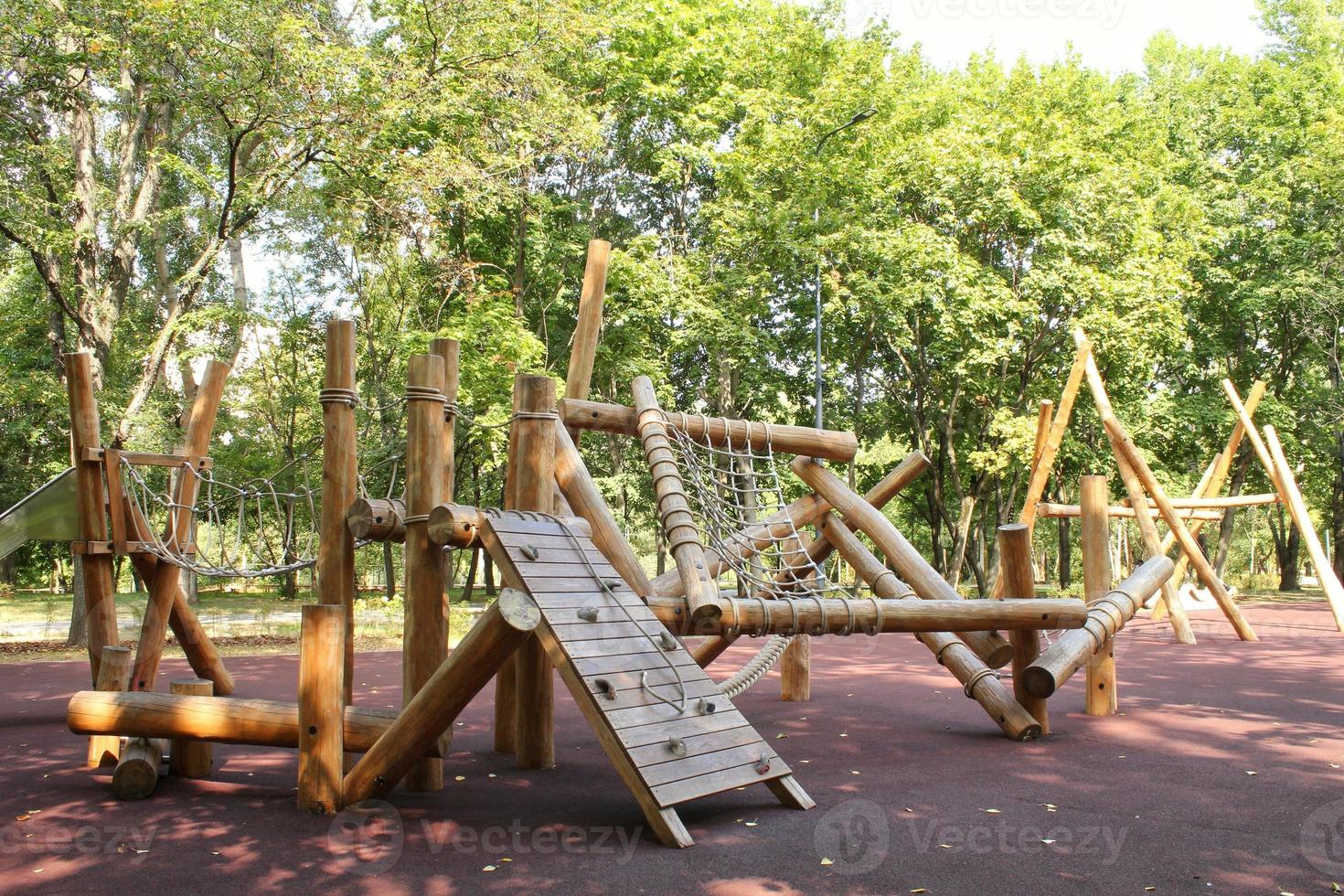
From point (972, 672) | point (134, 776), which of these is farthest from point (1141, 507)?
point (134, 776)

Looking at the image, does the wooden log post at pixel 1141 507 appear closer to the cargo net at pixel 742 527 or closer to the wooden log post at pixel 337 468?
the cargo net at pixel 742 527

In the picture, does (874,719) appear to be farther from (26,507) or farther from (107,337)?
(107,337)

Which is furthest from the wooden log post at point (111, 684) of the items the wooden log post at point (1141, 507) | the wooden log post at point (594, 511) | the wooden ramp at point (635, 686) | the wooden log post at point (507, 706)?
the wooden log post at point (1141, 507)

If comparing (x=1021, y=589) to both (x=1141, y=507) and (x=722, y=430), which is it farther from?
(x=1141, y=507)

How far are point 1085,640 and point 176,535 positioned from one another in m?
6.12

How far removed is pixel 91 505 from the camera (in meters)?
6.59

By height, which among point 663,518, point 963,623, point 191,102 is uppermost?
point 191,102

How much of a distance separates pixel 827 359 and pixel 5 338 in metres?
17.7

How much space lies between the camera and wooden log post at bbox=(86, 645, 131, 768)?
5.52 m

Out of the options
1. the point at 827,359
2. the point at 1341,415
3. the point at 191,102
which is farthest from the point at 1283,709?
the point at 1341,415

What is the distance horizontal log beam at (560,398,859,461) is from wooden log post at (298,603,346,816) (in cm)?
254

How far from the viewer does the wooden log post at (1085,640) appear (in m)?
6.25

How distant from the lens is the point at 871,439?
25406 mm

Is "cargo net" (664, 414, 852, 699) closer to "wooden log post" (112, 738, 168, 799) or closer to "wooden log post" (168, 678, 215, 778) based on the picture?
"wooden log post" (168, 678, 215, 778)
